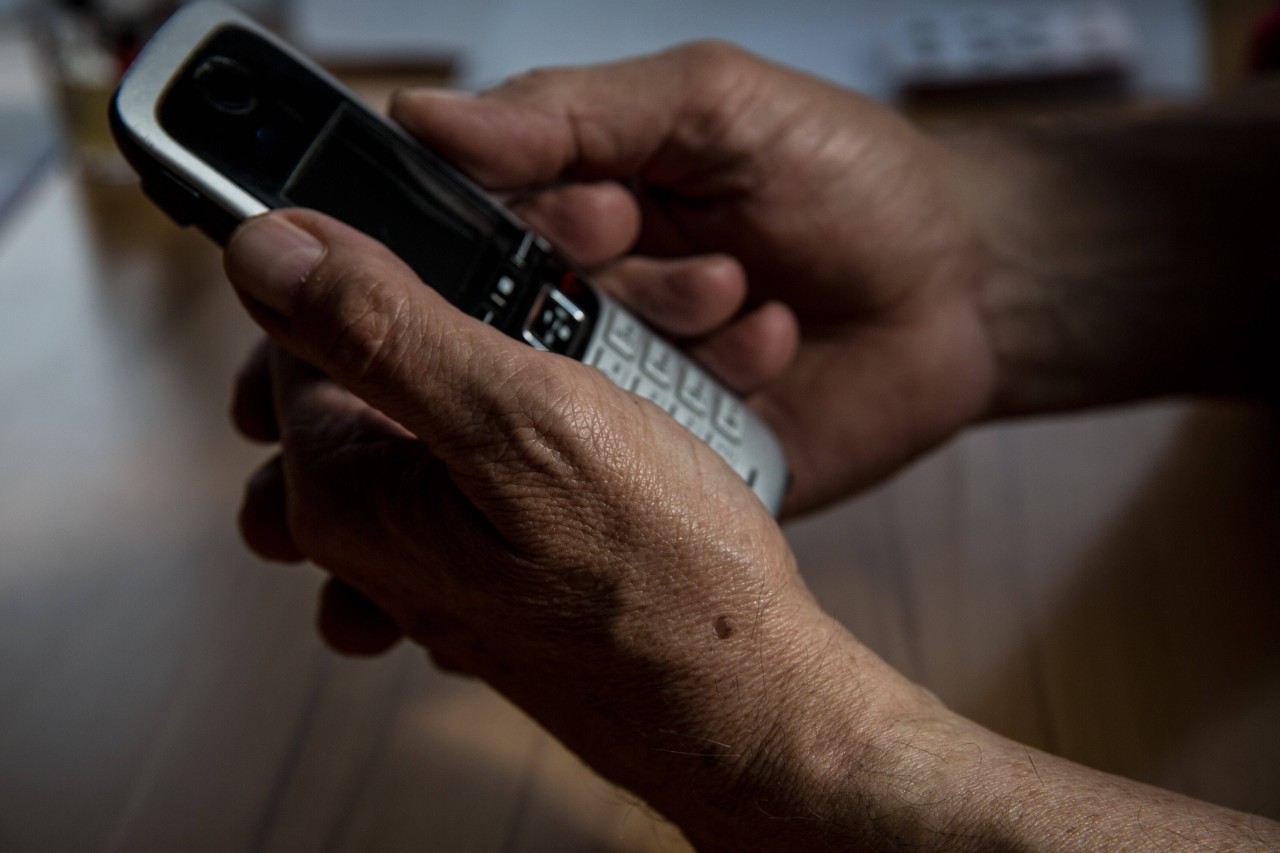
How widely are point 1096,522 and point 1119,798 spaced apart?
0.31 meters

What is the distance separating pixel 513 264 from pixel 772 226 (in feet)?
0.70

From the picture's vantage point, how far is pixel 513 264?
0.57m

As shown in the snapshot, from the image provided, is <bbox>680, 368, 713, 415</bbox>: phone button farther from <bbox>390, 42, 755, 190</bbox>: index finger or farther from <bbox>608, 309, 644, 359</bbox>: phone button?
<bbox>390, 42, 755, 190</bbox>: index finger

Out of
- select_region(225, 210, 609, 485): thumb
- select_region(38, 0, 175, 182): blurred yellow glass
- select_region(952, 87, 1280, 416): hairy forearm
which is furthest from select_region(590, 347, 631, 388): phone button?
select_region(38, 0, 175, 182): blurred yellow glass

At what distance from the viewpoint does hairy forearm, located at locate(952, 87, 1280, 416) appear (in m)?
0.80

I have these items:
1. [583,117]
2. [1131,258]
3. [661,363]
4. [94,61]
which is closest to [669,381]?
[661,363]

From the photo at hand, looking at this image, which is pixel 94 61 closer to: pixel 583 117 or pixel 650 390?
pixel 583 117

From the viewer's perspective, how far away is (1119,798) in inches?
17.1

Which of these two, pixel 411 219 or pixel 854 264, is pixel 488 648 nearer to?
pixel 411 219

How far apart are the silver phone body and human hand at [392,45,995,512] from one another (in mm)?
49

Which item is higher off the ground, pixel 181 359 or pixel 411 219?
pixel 411 219

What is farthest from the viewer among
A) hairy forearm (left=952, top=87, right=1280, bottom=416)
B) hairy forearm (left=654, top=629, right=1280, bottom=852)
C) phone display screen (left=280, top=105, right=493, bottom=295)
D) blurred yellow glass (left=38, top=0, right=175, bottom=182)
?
blurred yellow glass (left=38, top=0, right=175, bottom=182)

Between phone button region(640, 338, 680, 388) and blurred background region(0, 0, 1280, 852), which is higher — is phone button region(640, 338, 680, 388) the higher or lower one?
the higher one

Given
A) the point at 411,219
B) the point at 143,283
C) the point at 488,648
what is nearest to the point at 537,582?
the point at 488,648
